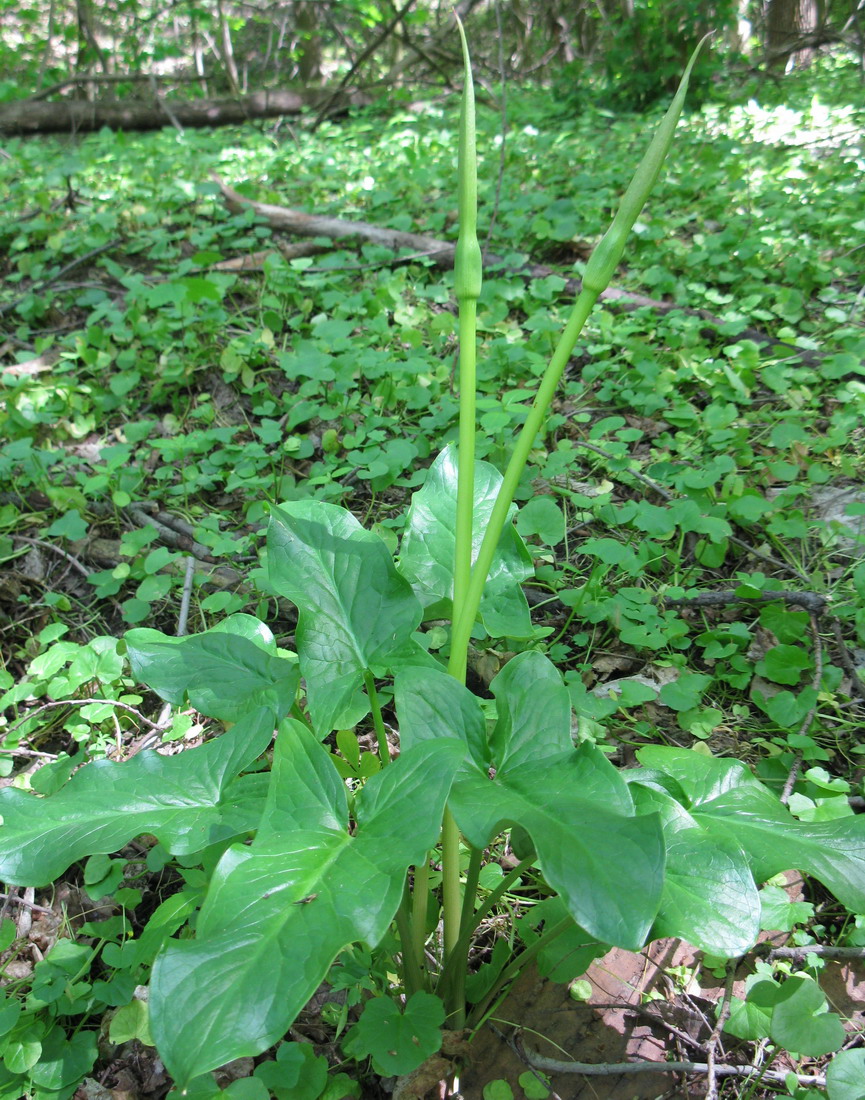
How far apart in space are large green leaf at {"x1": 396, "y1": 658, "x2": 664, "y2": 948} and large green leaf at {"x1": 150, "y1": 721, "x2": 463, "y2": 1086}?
60 millimetres

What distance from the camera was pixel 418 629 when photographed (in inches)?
65.6

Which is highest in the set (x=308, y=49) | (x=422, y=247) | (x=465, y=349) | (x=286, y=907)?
(x=308, y=49)

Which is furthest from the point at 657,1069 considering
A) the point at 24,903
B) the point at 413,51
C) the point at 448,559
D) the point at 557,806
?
the point at 413,51

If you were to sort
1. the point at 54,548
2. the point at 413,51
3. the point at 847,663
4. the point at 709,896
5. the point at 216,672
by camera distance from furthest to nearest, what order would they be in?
the point at 413,51 → the point at 54,548 → the point at 847,663 → the point at 216,672 → the point at 709,896

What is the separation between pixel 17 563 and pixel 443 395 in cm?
136

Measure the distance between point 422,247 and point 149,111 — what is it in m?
4.86

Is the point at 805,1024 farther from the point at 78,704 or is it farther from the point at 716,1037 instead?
the point at 78,704

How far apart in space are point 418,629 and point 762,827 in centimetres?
83

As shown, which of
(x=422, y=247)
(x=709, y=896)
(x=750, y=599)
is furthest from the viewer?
(x=422, y=247)

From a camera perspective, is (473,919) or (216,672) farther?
(216,672)

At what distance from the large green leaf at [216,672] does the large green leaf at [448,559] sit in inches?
10.0

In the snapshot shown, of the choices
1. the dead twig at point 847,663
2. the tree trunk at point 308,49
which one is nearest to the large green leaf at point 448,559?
the dead twig at point 847,663

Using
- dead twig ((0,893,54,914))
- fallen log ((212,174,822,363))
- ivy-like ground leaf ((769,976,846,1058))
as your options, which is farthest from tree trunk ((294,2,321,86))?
ivy-like ground leaf ((769,976,846,1058))

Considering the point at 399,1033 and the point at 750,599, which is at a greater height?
the point at 750,599
